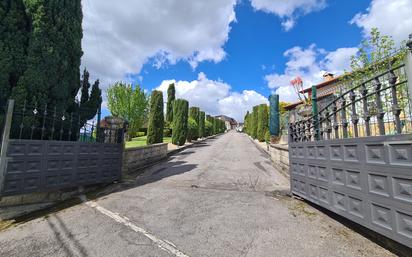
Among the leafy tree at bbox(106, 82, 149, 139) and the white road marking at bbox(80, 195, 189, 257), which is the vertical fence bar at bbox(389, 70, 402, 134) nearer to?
the white road marking at bbox(80, 195, 189, 257)

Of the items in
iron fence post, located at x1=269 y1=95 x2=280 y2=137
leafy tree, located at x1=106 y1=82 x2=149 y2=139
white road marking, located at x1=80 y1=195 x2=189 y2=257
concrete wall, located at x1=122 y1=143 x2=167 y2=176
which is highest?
leafy tree, located at x1=106 y1=82 x2=149 y2=139

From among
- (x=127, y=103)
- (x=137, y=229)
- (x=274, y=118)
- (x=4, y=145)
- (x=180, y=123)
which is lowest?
(x=137, y=229)

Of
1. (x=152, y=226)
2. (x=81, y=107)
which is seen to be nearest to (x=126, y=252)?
(x=152, y=226)

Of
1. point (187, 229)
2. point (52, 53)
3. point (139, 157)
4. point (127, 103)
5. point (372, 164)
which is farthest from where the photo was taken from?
point (127, 103)

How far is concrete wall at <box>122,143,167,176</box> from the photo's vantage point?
884 cm

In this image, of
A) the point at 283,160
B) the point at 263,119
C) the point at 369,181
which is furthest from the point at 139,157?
the point at 263,119

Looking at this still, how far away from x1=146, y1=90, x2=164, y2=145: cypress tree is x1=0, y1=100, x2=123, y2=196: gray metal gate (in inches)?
303

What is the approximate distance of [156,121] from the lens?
51.7 ft

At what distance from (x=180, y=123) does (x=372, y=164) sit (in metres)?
17.9

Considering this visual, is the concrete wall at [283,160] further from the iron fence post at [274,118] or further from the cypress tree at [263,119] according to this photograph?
the cypress tree at [263,119]

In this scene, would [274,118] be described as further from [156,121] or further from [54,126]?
[54,126]

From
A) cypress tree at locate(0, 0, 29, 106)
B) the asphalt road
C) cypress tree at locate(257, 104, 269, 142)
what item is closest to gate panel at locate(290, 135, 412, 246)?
the asphalt road

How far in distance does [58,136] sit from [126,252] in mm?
4768

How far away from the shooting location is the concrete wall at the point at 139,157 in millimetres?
8844
